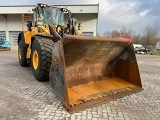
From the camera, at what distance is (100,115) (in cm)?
342

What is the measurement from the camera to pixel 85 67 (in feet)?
16.3

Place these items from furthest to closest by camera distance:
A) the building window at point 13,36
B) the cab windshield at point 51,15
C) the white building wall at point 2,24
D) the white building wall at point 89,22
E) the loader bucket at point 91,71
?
1. the building window at point 13,36
2. the white building wall at point 2,24
3. the white building wall at point 89,22
4. the cab windshield at point 51,15
5. the loader bucket at point 91,71

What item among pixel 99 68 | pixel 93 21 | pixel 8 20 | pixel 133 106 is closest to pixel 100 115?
pixel 133 106

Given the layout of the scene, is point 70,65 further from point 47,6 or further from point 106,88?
point 47,6

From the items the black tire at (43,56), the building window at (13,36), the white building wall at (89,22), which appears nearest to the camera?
the black tire at (43,56)

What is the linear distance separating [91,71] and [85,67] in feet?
0.71

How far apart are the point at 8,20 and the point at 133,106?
899 inches

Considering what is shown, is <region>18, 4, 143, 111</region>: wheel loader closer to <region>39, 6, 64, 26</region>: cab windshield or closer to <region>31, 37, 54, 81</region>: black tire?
<region>31, 37, 54, 81</region>: black tire

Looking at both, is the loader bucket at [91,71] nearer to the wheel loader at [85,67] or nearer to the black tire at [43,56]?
the wheel loader at [85,67]

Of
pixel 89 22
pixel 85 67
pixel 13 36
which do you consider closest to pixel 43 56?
pixel 85 67

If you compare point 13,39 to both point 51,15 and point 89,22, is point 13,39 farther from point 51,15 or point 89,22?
point 51,15

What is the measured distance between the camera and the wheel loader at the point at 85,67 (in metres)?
3.73

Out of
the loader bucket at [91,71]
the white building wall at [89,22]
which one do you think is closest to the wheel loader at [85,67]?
the loader bucket at [91,71]

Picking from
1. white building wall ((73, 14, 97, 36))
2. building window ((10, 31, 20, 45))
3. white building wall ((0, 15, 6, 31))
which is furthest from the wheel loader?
white building wall ((0, 15, 6, 31))
